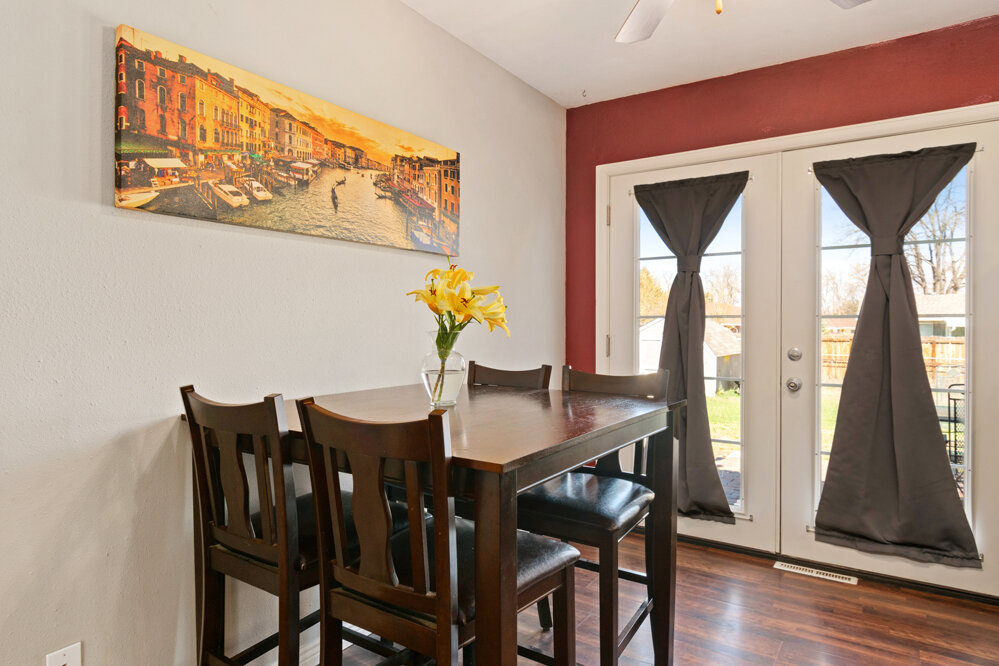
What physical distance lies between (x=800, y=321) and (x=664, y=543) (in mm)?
1504

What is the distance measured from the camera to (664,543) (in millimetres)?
1921

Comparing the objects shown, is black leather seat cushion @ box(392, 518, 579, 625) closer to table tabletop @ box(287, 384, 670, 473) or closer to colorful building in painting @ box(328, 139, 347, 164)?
table tabletop @ box(287, 384, 670, 473)

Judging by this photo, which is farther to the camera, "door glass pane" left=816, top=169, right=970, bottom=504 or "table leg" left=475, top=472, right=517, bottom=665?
"door glass pane" left=816, top=169, right=970, bottom=504

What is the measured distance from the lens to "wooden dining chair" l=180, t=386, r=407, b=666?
1369mm

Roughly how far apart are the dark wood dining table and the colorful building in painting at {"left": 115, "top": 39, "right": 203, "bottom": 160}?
2.61 feet

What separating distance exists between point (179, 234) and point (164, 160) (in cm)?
20

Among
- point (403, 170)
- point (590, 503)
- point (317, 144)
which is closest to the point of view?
point (590, 503)

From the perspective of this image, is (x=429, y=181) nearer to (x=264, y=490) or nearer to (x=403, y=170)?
(x=403, y=170)

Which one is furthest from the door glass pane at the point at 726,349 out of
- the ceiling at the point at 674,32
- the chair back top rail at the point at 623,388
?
the chair back top rail at the point at 623,388

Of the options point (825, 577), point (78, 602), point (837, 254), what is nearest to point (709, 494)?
point (825, 577)

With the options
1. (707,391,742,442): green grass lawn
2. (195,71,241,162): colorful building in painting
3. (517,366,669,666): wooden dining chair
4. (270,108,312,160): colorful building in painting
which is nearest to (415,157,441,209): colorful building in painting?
(270,108,312,160): colorful building in painting

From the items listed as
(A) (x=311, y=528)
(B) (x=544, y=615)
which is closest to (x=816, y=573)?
(B) (x=544, y=615)

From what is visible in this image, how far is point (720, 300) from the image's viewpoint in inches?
121

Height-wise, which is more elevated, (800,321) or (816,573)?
(800,321)
